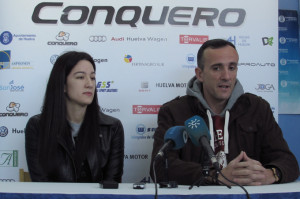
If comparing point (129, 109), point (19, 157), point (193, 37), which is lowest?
point (19, 157)

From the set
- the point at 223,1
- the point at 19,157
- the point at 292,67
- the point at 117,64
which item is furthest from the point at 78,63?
the point at 292,67

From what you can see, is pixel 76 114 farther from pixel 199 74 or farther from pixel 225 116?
pixel 225 116

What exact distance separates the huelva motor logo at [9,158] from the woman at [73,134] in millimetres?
472

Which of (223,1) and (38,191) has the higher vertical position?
(223,1)

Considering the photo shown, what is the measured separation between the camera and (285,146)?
2490 mm

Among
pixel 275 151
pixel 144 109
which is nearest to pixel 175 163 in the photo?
pixel 275 151

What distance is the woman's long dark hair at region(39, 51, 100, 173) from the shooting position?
9.14ft

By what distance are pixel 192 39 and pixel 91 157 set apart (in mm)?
1425

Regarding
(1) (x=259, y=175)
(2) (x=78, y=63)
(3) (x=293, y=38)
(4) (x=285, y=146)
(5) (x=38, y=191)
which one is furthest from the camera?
(3) (x=293, y=38)

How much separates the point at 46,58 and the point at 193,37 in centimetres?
135

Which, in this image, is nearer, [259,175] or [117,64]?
[259,175]

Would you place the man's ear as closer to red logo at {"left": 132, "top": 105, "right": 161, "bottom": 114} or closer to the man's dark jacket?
the man's dark jacket

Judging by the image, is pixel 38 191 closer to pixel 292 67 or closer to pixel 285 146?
pixel 285 146

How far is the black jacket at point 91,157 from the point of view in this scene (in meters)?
2.80
